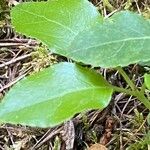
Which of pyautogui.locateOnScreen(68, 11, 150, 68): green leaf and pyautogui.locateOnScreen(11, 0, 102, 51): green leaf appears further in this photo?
pyautogui.locateOnScreen(11, 0, 102, 51): green leaf

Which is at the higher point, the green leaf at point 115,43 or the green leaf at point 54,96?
the green leaf at point 115,43

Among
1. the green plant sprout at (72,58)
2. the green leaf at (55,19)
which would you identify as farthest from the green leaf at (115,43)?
the green leaf at (55,19)

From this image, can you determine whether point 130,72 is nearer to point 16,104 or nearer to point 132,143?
point 132,143

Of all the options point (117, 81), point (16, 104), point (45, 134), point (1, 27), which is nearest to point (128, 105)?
point (117, 81)

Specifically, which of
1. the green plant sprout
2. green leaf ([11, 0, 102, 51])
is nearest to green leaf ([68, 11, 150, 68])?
the green plant sprout

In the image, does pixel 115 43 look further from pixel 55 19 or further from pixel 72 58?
pixel 55 19

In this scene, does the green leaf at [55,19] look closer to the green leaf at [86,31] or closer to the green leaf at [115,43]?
the green leaf at [86,31]

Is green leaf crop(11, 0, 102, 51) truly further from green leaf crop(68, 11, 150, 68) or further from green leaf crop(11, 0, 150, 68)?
green leaf crop(68, 11, 150, 68)
